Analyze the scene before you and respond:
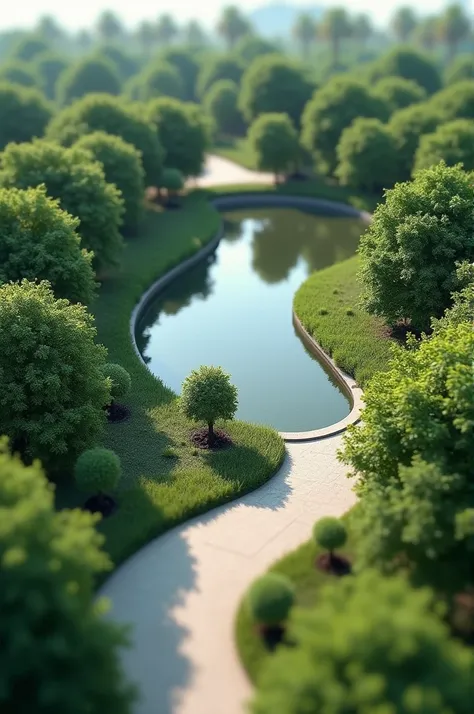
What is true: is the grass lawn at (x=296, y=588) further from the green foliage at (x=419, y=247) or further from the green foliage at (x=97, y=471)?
the green foliage at (x=419, y=247)

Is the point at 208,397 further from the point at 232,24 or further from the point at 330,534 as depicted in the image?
A: the point at 232,24

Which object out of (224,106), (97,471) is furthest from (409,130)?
(97,471)

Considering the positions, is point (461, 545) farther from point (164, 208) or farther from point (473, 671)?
point (164, 208)

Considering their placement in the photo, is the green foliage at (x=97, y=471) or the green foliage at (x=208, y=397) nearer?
the green foliage at (x=97, y=471)

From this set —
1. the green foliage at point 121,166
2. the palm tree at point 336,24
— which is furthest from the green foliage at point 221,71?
the green foliage at point 121,166

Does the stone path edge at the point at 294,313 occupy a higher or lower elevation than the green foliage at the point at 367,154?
lower
